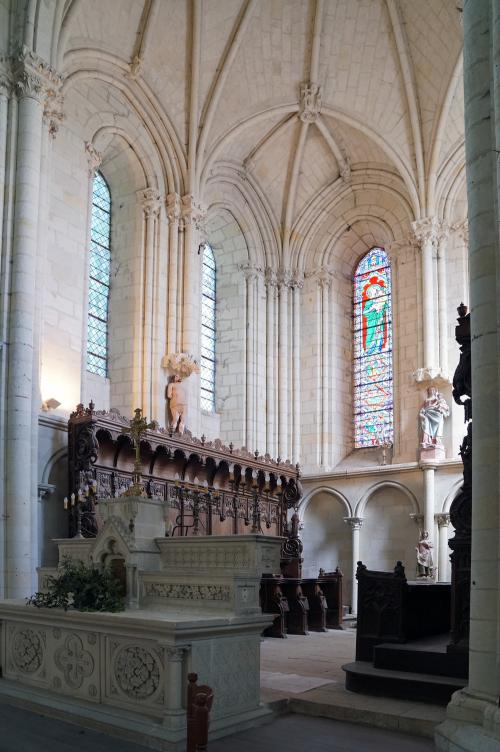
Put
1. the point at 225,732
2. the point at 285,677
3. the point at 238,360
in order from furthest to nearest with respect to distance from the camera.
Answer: the point at 238,360 → the point at 285,677 → the point at 225,732

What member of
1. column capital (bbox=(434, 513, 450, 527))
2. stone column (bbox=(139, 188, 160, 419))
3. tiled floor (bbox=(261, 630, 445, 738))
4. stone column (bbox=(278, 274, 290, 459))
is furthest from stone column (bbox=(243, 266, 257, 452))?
tiled floor (bbox=(261, 630, 445, 738))

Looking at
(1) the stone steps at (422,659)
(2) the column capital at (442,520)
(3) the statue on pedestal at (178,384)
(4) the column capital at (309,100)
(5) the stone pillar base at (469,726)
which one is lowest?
(1) the stone steps at (422,659)

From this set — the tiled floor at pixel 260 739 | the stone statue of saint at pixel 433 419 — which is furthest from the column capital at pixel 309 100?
the tiled floor at pixel 260 739

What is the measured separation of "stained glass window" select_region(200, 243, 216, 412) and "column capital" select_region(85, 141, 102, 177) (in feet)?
13.6

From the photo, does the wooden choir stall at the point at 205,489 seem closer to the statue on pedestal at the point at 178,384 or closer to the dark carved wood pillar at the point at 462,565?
the statue on pedestal at the point at 178,384

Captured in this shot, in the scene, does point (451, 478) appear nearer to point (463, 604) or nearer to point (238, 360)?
point (238, 360)

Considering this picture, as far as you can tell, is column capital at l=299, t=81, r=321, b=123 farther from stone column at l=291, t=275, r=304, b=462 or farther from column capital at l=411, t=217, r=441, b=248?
stone column at l=291, t=275, r=304, b=462

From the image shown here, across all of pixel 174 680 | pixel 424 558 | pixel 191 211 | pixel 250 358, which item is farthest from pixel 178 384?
pixel 174 680

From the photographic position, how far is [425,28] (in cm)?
2022

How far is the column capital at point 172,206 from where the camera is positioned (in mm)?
20531

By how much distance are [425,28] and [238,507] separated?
12.6 metres

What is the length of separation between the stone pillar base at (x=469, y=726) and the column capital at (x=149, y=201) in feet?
51.8

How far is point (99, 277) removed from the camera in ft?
65.5

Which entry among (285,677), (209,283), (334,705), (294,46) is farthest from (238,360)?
(334,705)
